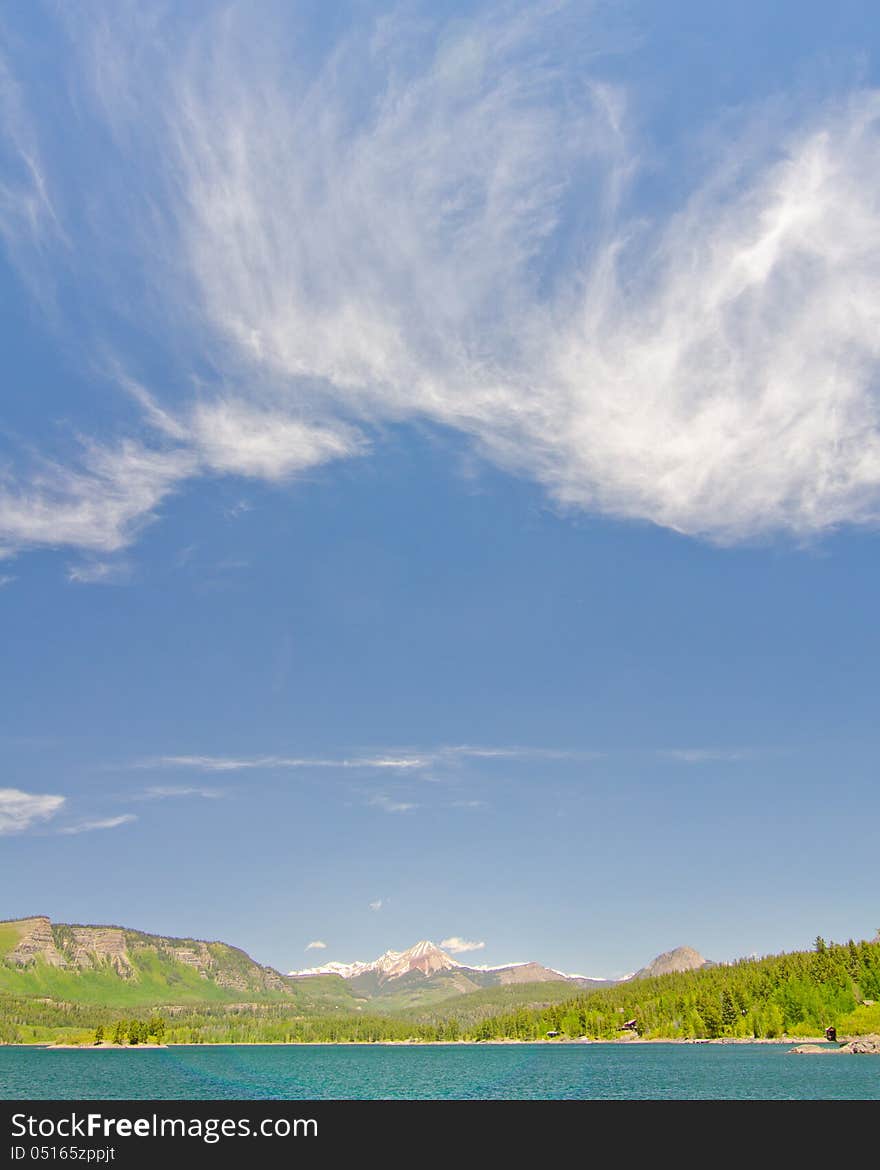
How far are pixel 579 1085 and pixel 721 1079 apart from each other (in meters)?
23.5

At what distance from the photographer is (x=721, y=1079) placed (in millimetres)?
129375
